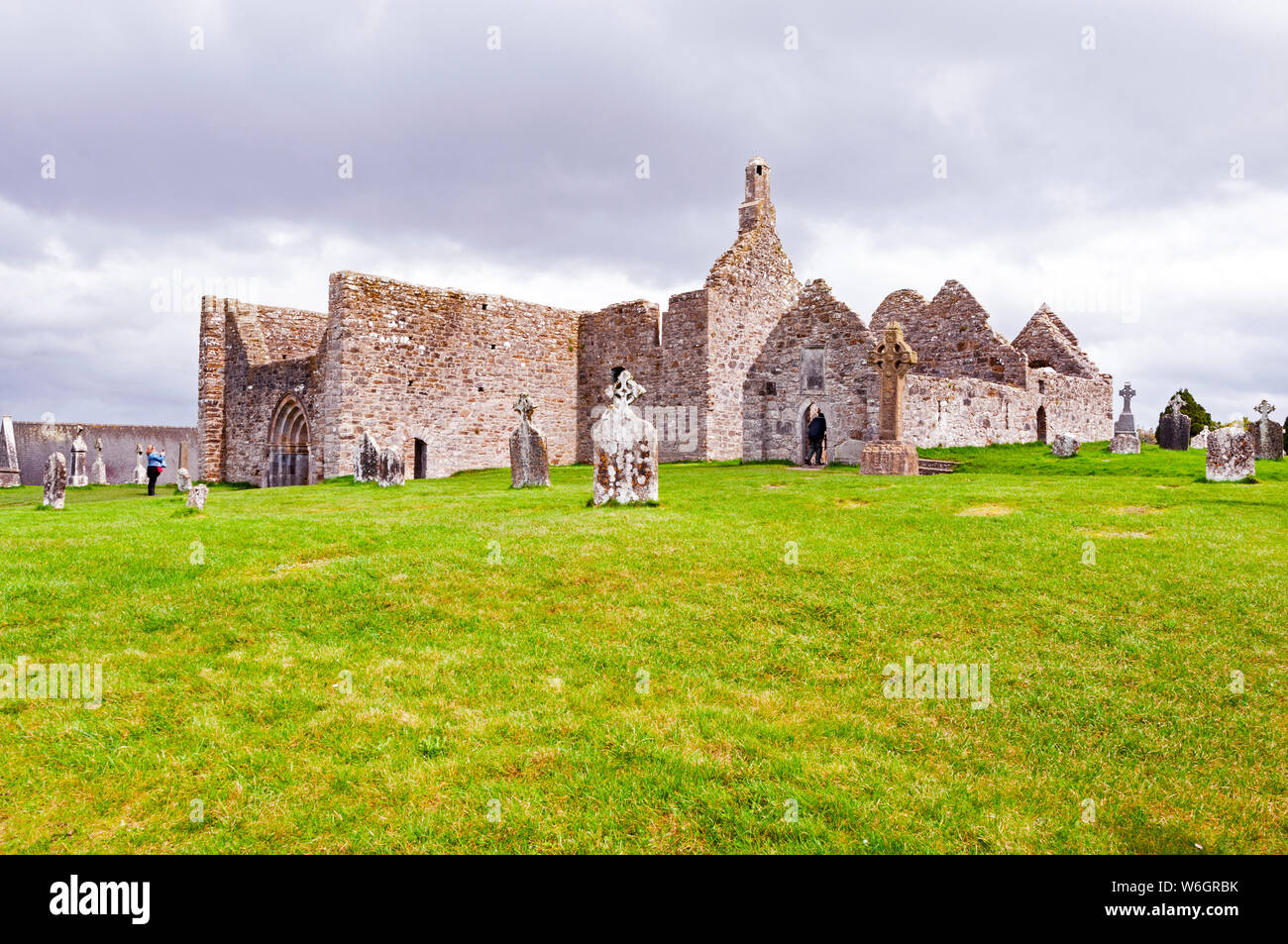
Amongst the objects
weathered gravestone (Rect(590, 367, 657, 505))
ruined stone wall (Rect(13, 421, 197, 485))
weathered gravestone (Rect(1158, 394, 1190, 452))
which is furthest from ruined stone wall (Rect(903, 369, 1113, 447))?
ruined stone wall (Rect(13, 421, 197, 485))

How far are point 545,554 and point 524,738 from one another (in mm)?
3929

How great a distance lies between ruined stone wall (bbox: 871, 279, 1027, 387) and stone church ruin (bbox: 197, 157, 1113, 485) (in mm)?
55

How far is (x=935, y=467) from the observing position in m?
19.0

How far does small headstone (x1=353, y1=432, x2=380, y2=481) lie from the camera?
19.7m

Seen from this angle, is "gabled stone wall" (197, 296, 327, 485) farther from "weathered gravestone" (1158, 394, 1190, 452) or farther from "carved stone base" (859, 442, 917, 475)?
"weathered gravestone" (1158, 394, 1190, 452)

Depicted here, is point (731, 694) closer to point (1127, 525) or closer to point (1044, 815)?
point (1044, 815)

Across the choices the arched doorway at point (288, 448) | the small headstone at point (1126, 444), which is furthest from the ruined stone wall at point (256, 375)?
the small headstone at point (1126, 444)

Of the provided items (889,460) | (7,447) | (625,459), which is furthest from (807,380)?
(7,447)

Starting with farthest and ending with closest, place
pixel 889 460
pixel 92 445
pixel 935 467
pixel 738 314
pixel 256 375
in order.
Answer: pixel 92 445
pixel 256 375
pixel 738 314
pixel 935 467
pixel 889 460

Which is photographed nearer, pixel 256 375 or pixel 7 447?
pixel 256 375

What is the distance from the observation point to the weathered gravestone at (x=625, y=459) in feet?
39.6

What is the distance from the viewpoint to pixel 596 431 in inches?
482

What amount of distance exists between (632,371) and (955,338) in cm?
1184

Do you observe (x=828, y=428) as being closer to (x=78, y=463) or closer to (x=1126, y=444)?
(x=1126, y=444)
